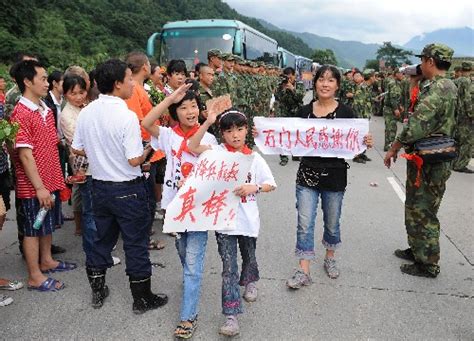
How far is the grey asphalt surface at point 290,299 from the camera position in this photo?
9.62 feet

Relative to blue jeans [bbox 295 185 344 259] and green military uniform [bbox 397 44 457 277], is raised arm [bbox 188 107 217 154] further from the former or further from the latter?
green military uniform [bbox 397 44 457 277]

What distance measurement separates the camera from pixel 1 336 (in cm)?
286

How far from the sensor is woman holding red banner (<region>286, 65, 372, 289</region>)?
3.42m

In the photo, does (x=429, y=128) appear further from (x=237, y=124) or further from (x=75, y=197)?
(x=75, y=197)

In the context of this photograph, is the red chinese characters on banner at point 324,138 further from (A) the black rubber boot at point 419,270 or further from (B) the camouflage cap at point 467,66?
(B) the camouflage cap at point 467,66

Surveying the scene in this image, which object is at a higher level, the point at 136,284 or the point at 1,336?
the point at 136,284

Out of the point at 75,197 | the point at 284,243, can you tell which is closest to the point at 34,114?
the point at 75,197

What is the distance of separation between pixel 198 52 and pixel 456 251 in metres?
10.7

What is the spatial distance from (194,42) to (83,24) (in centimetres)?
2953

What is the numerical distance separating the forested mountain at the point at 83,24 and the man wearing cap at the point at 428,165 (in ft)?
72.7

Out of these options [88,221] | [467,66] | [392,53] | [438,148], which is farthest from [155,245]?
[392,53]

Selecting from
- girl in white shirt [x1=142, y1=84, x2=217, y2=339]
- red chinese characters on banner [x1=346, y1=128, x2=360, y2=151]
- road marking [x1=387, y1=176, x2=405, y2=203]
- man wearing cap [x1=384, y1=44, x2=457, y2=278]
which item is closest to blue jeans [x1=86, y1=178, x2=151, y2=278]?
girl in white shirt [x1=142, y1=84, x2=217, y2=339]

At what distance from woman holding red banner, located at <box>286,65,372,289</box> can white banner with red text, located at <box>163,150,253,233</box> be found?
94 centimetres

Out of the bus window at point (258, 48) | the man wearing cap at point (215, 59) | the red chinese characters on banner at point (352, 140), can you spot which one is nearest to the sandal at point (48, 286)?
the red chinese characters on banner at point (352, 140)
